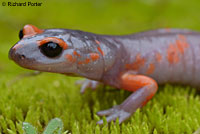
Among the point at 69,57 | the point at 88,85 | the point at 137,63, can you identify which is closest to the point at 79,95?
the point at 88,85

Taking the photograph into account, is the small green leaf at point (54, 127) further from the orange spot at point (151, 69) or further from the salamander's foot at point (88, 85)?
the orange spot at point (151, 69)

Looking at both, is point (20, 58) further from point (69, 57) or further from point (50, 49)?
point (69, 57)

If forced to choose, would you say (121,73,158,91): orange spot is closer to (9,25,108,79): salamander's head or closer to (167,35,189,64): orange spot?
(9,25,108,79): salamander's head

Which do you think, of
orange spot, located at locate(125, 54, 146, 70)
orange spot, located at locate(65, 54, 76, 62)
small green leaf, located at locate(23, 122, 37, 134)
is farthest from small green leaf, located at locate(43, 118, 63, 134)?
orange spot, located at locate(125, 54, 146, 70)

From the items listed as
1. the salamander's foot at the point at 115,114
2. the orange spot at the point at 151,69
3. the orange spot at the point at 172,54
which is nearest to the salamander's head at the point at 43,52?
the salamander's foot at the point at 115,114

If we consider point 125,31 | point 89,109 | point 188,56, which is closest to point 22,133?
point 89,109

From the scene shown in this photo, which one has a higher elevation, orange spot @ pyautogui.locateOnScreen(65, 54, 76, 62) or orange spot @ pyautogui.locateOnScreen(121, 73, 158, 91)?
orange spot @ pyautogui.locateOnScreen(65, 54, 76, 62)
